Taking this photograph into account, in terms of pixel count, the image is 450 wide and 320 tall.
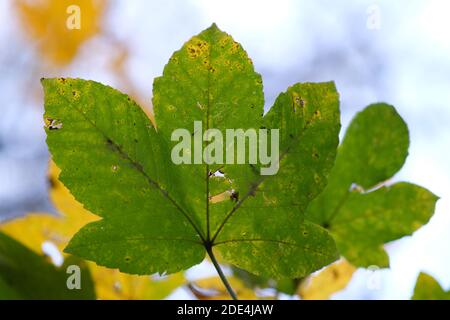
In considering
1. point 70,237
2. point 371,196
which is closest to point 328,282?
point 371,196

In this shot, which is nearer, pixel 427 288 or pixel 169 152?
pixel 169 152

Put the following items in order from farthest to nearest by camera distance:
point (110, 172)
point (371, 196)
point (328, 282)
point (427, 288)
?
point (328, 282)
point (371, 196)
point (427, 288)
point (110, 172)

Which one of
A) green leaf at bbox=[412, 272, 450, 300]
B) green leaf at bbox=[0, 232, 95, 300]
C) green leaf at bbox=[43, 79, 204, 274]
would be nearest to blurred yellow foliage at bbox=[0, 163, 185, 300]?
green leaf at bbox=[0, 232, 95, 300]

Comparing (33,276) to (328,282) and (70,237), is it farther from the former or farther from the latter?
(328,282)

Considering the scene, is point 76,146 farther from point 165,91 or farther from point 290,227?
point 290,227

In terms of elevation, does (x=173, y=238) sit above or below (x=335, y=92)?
below
